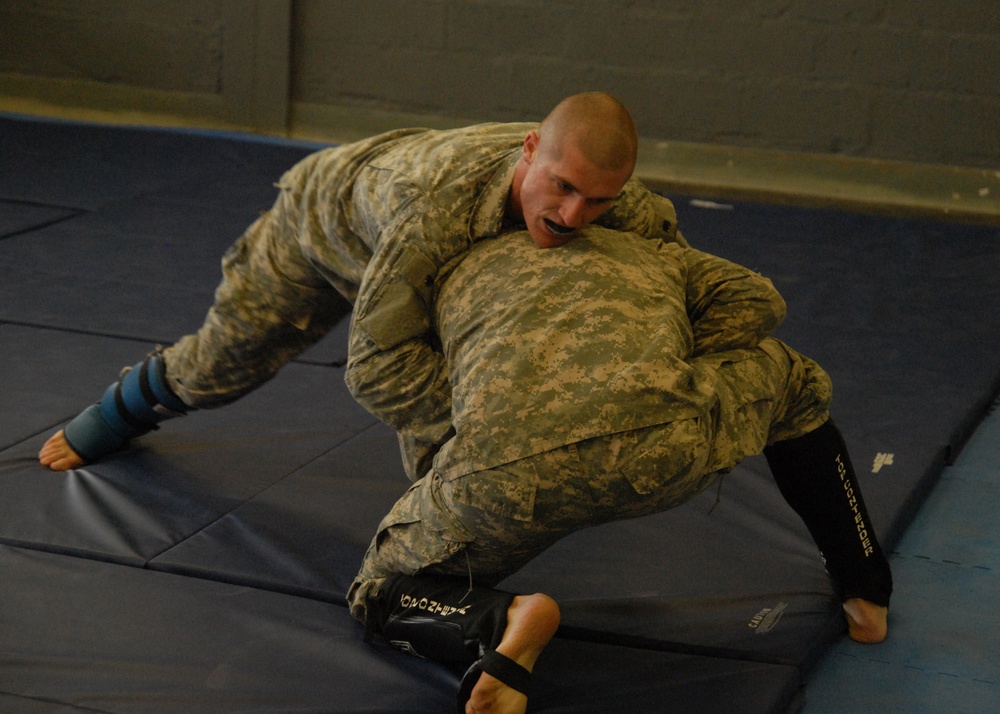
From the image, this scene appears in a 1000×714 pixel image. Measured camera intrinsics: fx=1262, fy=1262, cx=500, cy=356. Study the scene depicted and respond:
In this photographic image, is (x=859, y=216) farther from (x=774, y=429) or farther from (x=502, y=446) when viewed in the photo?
(x=502, y=446)

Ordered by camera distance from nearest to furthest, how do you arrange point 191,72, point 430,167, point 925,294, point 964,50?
point 430,167, point 925,294, point 964,50, point 191,72

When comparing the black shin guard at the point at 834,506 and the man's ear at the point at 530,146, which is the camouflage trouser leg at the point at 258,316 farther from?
the black shin guard at the point at 834,506

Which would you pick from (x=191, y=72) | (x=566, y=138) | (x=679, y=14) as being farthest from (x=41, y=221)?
(x=566, y=138)

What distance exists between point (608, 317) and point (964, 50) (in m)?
3.97

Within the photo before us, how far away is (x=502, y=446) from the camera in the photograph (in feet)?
5.95

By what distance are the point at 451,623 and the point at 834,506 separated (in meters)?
0.72

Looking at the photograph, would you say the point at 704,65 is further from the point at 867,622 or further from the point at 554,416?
the point at 554,416

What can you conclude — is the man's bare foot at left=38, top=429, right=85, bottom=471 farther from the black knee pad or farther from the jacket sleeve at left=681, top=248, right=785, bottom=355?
the jacket sleeve at left=681, top=248, right=785, bottom=355

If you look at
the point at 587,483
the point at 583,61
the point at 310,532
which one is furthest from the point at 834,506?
the point at 583,61

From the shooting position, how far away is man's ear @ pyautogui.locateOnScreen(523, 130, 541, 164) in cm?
200

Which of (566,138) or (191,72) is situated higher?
(566,138)

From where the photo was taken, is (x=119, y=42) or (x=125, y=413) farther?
(x=119, y=42)

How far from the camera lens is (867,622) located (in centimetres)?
220

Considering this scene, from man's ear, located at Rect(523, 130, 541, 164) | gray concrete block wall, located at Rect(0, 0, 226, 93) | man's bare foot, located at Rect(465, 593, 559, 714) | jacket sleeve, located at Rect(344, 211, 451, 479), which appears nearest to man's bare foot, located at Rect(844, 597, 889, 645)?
man's bare foot, located at Rect(465, 593, 559, 714)
